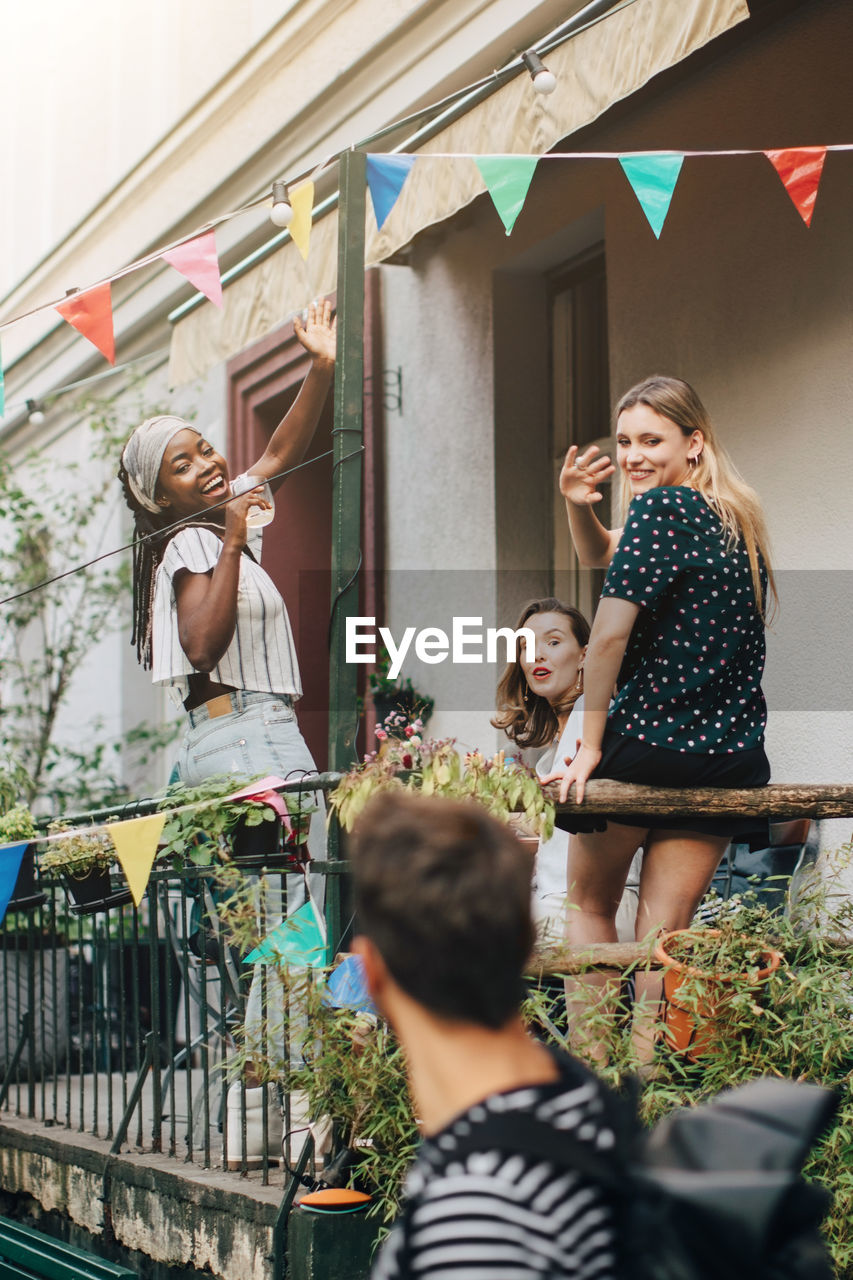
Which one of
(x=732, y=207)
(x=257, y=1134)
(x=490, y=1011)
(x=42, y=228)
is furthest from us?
(x=42, y=228)

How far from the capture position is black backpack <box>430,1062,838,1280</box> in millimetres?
1499

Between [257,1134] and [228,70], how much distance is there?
7325 millimetres

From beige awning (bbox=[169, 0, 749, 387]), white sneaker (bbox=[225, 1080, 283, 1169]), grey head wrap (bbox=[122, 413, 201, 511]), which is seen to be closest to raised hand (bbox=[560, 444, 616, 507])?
beige awning (bbox=[169, 0, 749, 387])

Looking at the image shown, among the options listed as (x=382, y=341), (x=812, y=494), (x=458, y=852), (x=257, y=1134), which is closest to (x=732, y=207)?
(x=812, y=494)

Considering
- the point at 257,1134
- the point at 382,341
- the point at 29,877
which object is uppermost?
the point at 382,341

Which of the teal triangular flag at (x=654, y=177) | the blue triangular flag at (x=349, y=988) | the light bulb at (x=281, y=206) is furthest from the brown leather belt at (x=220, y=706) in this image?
the teal triangular flag at (x=654, y=177)

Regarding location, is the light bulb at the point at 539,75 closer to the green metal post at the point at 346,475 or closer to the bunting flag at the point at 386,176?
the bunting flag at the point at 386,176

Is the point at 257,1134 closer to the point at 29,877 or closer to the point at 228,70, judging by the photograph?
the point at 29,877

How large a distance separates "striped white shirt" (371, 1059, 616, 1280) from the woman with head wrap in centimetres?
332

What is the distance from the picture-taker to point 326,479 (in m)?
9.20

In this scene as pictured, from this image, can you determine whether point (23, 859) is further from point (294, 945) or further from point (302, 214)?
point (302, 214)

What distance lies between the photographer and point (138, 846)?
4.22 metres

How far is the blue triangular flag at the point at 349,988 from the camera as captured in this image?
367 centimetres

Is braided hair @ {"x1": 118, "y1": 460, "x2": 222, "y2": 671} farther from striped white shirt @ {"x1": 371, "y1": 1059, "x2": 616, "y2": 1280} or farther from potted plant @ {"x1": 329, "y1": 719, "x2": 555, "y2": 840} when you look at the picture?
striped white shirt @ {"x1": 371, "y1": 1059, "x2": 616, "y2": 1280}
